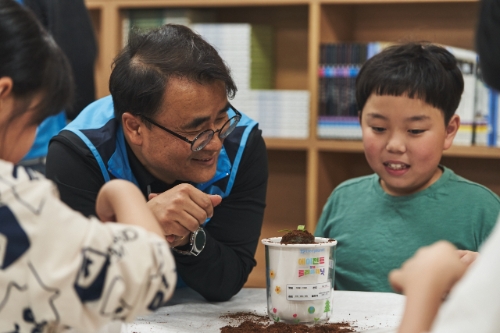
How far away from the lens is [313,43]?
3020mm

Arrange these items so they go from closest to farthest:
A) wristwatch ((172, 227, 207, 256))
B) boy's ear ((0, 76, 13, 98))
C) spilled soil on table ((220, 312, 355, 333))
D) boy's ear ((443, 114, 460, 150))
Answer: boy's ear ((0, 76, 13, 98)) < spilled soil on table ((220, 312, 355, 333)) < wristwatch ((172, 227, 207, 256)) < boy's ear ((443, 114, 460, 150))

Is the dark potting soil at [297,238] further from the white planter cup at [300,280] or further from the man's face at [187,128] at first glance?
the man's face at [187,128]

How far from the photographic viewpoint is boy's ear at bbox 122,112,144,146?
174 cm

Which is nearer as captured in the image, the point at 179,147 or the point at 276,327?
the point at 276,327

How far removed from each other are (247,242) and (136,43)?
0.58m

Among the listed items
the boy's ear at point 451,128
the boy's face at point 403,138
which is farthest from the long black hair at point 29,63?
the boy's ear at point 451,128

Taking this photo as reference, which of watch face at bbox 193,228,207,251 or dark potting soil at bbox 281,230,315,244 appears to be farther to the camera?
watch face at bbox 193,228,207,251

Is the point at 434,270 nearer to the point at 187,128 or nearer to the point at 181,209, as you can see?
the point at 181,209

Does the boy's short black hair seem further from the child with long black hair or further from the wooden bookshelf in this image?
the child with long black hair

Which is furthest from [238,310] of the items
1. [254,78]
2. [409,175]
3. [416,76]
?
[254,78]

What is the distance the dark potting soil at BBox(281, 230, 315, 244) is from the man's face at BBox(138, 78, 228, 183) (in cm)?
40

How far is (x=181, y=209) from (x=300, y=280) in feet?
1.02

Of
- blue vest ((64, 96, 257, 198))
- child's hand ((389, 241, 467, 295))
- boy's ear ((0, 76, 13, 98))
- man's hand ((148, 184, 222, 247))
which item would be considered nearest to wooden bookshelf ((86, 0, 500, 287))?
blue vest ((64, 96, 257, 198))

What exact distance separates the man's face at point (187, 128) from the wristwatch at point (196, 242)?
142 mm
